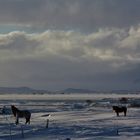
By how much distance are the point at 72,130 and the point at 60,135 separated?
2.25 meters

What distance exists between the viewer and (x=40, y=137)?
22.9 m

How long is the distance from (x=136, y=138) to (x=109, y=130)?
401 centimetres

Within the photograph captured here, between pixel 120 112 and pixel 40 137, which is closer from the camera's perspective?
pixel 40 137

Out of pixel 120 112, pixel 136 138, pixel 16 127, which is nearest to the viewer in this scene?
pixel 136 138

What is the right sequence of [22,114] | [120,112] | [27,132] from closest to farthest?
[27,132]
[22,114]
[120,112]

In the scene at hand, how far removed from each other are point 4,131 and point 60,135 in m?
3.82

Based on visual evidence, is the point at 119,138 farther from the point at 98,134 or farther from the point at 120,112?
Result: the point at 120,112

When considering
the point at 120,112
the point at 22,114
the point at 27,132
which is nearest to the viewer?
the point at 27,132

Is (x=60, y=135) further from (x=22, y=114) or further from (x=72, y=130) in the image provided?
(x=22, y=114)

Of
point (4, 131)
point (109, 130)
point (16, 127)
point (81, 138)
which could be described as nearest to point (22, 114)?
point (16, 127)

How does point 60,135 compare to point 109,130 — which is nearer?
point 60,135

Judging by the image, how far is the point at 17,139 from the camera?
2220cm

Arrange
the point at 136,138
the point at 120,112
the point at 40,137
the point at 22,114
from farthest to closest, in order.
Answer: the point at 120,112
the point at 22,114
the point at 40,137
the point at 136,138

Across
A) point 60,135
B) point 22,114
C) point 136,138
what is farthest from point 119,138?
point 22,114
